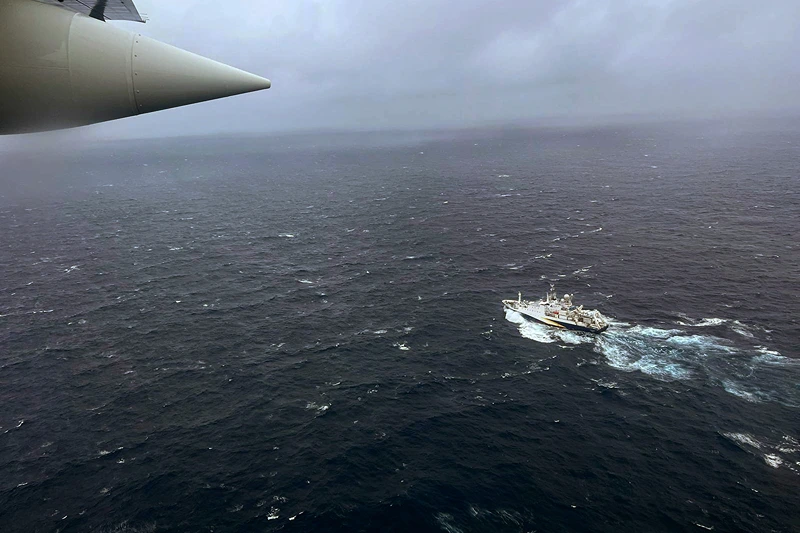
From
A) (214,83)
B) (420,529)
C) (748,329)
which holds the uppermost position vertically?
(214,83)

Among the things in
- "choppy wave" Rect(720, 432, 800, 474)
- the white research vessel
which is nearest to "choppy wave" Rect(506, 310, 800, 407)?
the white research vessel

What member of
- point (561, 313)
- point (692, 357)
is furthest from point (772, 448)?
point (561, 313)

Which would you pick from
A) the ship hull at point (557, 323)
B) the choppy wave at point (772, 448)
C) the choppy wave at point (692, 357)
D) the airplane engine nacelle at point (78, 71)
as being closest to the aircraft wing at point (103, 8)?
the airplane engine nacelle at point (78, 71)

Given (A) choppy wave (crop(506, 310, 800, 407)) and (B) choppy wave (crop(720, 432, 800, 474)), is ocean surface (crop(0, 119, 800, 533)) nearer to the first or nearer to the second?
(B) choppy wave (crop(720, 432, 800, 474))

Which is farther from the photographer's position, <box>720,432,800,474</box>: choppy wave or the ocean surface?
<box>720,432,800,474</box>: choppy wave

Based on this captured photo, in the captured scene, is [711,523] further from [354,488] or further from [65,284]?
[65,284]

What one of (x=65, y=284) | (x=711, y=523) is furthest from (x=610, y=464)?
(x=65, y=284)
